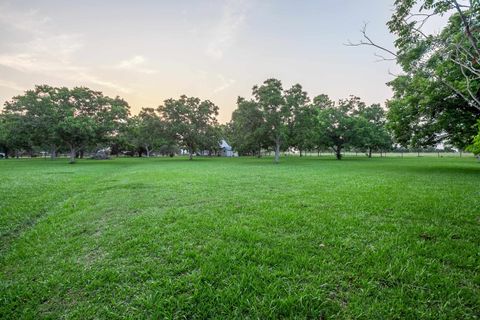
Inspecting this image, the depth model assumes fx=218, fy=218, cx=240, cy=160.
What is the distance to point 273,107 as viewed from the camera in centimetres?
2920

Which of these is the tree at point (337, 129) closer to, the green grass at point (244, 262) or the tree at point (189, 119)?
the tree at point (189, 119)

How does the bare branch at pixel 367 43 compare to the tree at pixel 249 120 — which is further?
the tree at pixel 249 120

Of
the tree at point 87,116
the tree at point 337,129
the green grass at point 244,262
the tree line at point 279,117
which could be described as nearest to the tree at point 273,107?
the tree line at point 279,117

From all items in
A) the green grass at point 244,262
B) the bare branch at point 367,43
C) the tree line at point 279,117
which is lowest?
the green grass at point 244,262

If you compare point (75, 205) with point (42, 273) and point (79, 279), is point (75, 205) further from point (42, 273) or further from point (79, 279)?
point (79, 279)

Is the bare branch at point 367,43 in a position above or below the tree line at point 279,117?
below

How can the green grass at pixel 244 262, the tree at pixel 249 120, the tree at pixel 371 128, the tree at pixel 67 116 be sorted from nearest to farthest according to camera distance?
the green grass at pixel 244 262 < the tree at pixel 67 116 < the tree at pixel 249 120 < the tree at pixel 371 128

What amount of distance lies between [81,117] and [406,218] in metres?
35.9

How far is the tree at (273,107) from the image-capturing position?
2877 centimetres

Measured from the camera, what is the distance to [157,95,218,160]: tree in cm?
3784

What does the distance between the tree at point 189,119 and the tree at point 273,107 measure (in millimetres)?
12593

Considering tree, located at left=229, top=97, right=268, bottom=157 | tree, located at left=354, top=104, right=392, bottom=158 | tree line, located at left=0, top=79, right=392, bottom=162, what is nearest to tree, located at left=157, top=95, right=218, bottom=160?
tree line, located at left=0, top=79, right=392, bottom=162

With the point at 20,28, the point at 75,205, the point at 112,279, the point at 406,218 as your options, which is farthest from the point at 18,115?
the point at 406,218

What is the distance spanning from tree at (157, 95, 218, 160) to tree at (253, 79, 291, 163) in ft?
41.3
